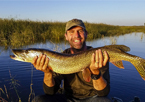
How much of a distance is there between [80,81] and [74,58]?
0.47 m

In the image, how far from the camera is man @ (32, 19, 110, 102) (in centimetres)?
247

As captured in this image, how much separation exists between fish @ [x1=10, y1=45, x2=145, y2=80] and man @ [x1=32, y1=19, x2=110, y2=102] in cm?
7

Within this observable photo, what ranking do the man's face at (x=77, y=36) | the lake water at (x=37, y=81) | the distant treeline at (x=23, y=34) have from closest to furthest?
the man's face at (x=77, y=36), the lake water at (x=37, y=81), the distant treeline at (x=23, y=34)

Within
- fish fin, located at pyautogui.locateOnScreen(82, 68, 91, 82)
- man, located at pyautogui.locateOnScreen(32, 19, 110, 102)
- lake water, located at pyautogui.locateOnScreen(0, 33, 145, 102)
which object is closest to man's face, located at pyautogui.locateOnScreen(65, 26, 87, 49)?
man, located at pyautogui.locateOnScreen(32, 19, 110, 102)

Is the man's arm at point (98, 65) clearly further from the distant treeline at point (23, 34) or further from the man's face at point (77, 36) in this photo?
the distant treeline at point (23, 34)

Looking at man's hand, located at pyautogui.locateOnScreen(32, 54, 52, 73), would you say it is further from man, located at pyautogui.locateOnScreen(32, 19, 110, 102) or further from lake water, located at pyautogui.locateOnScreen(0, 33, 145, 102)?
lake water, located at pyautogui.locateOnScreen(0, 33, 145, 102)

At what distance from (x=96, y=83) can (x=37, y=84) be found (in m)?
2.70

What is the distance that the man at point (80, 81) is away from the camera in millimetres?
2467

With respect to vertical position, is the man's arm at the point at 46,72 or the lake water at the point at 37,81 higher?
the man's arm at the point at 46,72

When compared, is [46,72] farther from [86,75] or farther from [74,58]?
[86,75]

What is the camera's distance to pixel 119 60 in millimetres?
2498

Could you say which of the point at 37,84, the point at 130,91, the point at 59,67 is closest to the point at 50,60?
the point at 59,67

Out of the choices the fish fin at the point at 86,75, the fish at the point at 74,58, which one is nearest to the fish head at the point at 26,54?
the fish at the point at 74,58

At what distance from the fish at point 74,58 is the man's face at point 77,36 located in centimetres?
59
